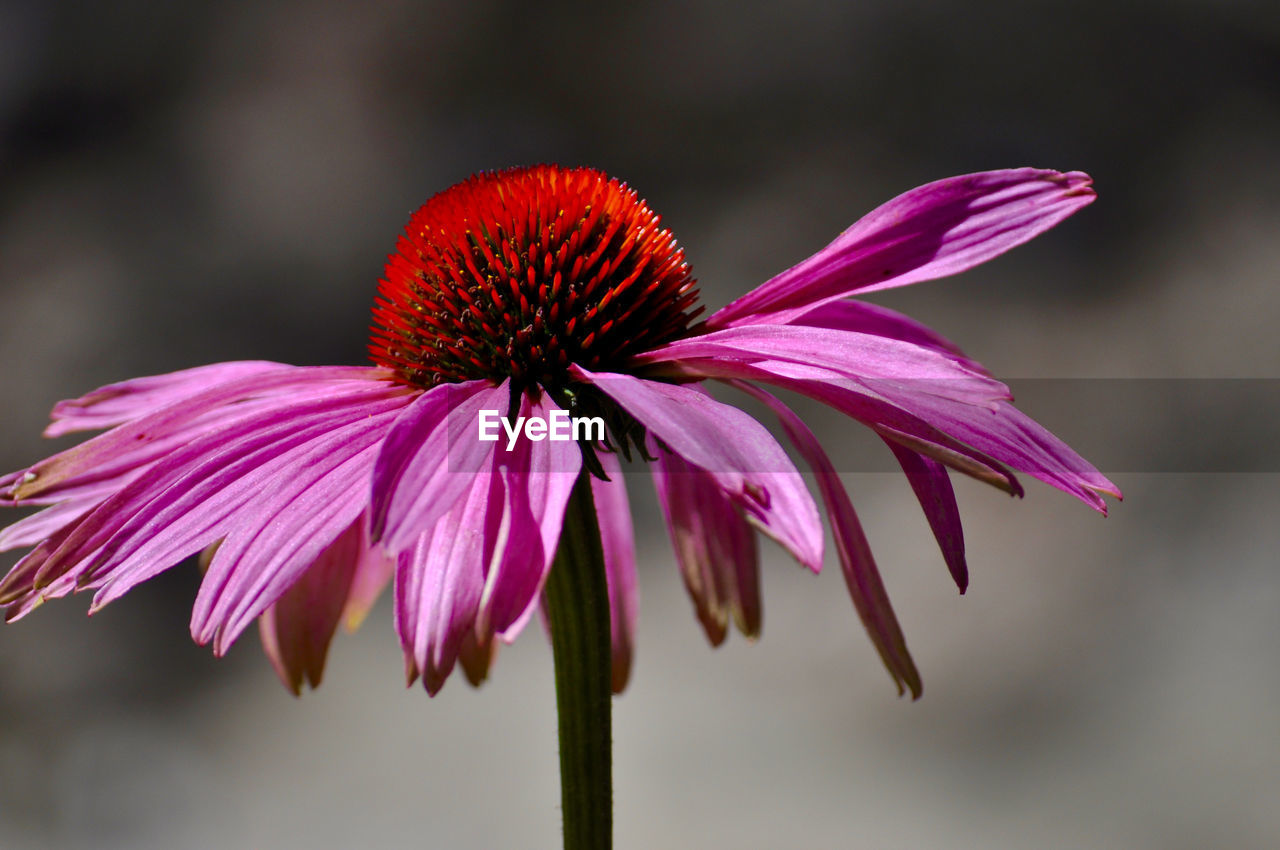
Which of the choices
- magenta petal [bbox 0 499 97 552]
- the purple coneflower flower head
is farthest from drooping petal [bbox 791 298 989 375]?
magenta petal [bbox 0 499 97 552]

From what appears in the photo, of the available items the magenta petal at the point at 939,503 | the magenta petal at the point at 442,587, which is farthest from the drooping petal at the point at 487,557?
the magenta petal at the point at 939,503

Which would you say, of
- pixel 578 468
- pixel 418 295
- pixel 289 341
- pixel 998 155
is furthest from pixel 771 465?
pixel 289 341

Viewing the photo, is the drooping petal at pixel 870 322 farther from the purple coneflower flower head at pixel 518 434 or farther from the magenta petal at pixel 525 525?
the magenta petal at pixel 525 525

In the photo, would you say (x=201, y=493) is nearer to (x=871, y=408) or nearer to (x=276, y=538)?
(x=276, y=538)

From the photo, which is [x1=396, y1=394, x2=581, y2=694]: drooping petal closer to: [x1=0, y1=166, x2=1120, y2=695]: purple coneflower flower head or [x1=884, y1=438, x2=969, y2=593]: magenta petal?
[x1=0, y1=166, x2=1120, y2=695]: purple coneflower flower head

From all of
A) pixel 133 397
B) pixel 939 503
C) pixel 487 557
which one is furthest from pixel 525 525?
pixel 133 397
